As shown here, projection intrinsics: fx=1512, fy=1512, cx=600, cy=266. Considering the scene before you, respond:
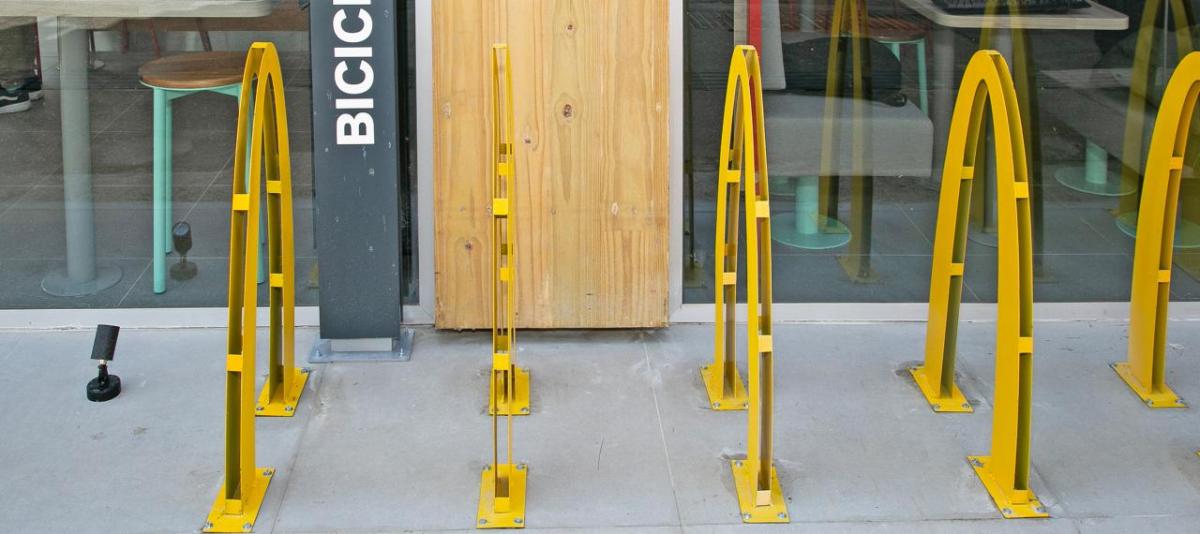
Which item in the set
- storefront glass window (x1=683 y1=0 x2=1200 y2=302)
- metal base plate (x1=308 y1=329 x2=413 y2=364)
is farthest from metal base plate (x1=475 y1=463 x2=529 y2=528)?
storefront glass window (x1=683 y1=0 x2=1200 y2=302)

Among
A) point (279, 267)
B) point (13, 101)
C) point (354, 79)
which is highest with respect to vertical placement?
point (354, 79)

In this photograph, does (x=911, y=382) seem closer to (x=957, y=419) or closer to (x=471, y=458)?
(x=957, y=419)

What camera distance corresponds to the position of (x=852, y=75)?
19.4ft

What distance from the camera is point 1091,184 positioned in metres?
6.27

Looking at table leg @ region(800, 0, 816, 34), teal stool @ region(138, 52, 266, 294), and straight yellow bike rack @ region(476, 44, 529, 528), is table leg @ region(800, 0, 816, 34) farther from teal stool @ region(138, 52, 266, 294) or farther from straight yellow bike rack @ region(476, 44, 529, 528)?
teal stool @ region(138, 52, 266, 294)

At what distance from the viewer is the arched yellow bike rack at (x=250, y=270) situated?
4.24 m

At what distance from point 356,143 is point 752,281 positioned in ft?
5.62

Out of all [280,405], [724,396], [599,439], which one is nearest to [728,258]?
[724,396]

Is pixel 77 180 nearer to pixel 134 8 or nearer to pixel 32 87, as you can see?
pixel 32 87

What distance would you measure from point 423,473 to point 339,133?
1295 millimetres

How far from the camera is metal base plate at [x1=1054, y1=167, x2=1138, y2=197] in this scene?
6.23m

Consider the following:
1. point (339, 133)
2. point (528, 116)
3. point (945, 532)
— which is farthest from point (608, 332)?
point (945, 532)

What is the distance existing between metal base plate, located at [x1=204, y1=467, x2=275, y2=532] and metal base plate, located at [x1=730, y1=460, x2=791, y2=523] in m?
1.45

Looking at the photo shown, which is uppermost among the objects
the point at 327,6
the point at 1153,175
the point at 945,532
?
the point at 327,6
